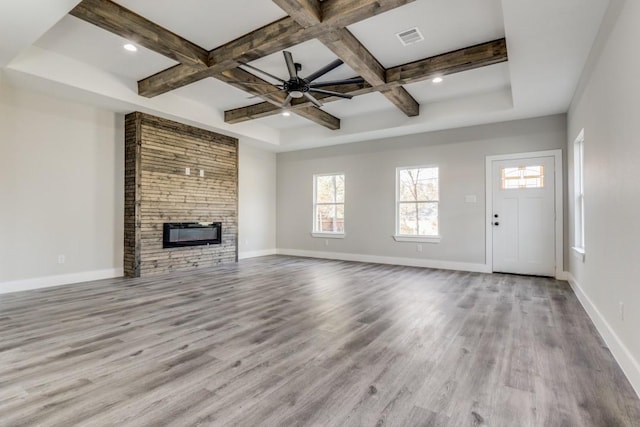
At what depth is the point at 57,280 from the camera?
4.82 metres

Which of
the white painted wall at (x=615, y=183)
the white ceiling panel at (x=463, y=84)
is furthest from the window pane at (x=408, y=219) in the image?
the white painted wall at (x=615, y=183)

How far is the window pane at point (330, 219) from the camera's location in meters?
7.82

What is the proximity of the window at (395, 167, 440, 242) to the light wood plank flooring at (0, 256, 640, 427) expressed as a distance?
2372 mm

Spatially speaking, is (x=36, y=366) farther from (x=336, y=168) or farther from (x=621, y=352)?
A: (x=336, y=168)

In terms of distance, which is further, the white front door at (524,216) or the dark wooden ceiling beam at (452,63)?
the white front door at (524,216)

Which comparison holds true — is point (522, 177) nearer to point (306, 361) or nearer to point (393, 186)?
point (393, 186)

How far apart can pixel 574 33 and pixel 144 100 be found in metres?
5.58

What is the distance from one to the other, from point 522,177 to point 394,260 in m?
2.82

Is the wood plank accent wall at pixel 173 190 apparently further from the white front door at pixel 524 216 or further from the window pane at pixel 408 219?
the white front door at pixel 524 216

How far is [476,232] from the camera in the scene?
600 centimetres

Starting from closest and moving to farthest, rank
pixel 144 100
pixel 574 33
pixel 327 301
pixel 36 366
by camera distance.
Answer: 1. pixel 36 366
2. pixel 574 33
3. pixel 327 301
4. pixel 144 100

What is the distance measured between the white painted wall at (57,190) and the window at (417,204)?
531 cm

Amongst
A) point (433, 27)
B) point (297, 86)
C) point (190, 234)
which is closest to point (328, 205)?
point (190, 234)

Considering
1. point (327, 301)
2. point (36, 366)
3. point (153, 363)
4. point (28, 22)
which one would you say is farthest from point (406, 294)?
point (28, 22)
